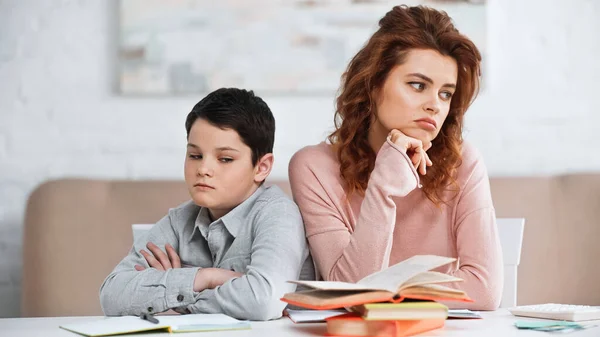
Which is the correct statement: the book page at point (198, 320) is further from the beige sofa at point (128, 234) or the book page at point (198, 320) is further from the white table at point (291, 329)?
the beige sofa at point (128, 234)

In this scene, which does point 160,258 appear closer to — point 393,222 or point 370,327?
point 393,222

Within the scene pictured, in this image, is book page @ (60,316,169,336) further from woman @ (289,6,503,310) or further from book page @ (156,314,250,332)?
woman @ (289,6,503,310)

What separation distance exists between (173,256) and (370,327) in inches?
23.0

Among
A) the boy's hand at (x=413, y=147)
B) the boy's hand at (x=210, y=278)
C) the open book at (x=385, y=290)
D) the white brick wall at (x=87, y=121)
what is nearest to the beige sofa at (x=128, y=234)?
the white brick wall at (x=87, y=121)

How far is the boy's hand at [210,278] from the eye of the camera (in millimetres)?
1432

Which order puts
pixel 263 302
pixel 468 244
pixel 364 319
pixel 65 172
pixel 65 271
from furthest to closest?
pixel 65 172, pixel 65 271, pixel 468 244, pixel 263 302, pixel 364 319

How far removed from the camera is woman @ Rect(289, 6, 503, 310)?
1.56 m

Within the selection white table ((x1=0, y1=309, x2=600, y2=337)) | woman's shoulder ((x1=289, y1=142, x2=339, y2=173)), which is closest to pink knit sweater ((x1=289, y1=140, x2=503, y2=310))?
woman's shoulder ((x1=289, y1=142, x2=339, y2=173))

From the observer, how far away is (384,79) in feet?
5.64

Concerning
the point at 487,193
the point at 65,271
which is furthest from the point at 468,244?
the point at 65,271

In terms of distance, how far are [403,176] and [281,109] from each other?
1.03 m

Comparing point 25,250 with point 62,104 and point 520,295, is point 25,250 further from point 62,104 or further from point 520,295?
point 520,295

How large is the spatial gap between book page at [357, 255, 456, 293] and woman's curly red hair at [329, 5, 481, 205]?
19.3 inches

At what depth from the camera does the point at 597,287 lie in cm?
233
